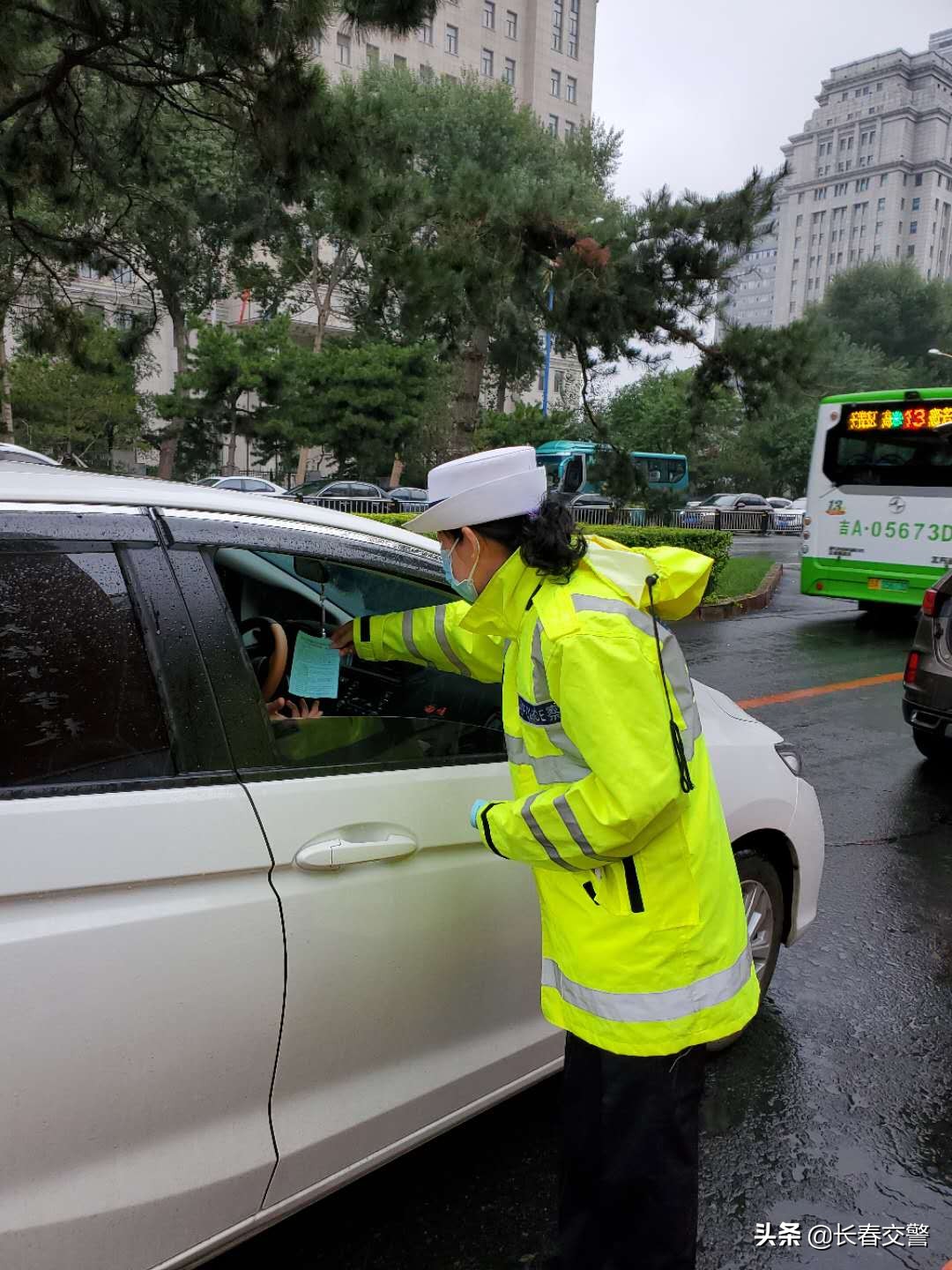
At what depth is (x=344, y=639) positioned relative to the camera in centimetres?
247

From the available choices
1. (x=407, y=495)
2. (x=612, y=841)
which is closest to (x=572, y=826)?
(x=612, y=841)

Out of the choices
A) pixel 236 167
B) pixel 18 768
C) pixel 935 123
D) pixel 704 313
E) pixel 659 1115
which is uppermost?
pixel 935 123

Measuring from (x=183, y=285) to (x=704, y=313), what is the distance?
26.3 metres

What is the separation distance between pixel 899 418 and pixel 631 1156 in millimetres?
11504

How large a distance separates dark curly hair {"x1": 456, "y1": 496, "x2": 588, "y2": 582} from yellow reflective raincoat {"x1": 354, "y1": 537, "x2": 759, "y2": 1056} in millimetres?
26

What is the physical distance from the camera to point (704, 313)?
32.8 feet

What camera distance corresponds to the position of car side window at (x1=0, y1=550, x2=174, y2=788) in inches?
63.2

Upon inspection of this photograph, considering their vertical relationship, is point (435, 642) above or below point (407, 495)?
below

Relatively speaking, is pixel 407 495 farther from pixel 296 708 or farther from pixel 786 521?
pixel 296 708

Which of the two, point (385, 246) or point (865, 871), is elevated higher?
point (385, 246)

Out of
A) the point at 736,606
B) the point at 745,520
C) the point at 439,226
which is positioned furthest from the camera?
the point at 745,520

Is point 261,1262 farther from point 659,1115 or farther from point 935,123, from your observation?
point 935,123

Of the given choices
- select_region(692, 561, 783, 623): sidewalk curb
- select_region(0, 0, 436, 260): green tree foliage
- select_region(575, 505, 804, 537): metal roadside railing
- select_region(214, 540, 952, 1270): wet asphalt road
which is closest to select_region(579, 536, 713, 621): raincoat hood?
select_region(214, 540, 952, 1270): wet asphalt road

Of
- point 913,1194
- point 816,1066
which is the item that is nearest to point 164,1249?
point 913,1194
